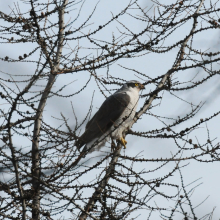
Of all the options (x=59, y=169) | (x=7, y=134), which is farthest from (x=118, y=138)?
(x=7, y=134)

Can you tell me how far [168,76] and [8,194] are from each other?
3.13m

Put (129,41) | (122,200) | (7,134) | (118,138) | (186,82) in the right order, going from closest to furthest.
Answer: (7,134) < (122,200) < (129,41) < (186,82) < (118,138)

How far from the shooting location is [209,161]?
5215 millimetres

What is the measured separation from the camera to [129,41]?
18.9 feet

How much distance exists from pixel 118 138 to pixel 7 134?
3.20 metres

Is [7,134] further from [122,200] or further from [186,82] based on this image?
[186,82]

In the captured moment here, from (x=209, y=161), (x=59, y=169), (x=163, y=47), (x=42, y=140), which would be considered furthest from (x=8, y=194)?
(x=163, y=47)

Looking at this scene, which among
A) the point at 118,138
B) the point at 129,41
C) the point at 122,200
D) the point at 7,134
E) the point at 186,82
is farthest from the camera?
the point at 118,138

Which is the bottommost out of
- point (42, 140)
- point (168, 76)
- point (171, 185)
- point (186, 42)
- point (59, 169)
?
point (171, 185)

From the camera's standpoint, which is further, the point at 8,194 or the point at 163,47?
the point at 163,47

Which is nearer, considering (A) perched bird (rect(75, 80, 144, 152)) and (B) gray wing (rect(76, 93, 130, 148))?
(A) perched bird (rect(75, 80, 144, 152))

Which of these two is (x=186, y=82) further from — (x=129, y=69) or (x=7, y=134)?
(x=7, y=134)

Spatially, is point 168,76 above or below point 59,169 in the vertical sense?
above

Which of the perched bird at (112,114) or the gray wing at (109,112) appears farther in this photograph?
the gray wing at (109,112)
